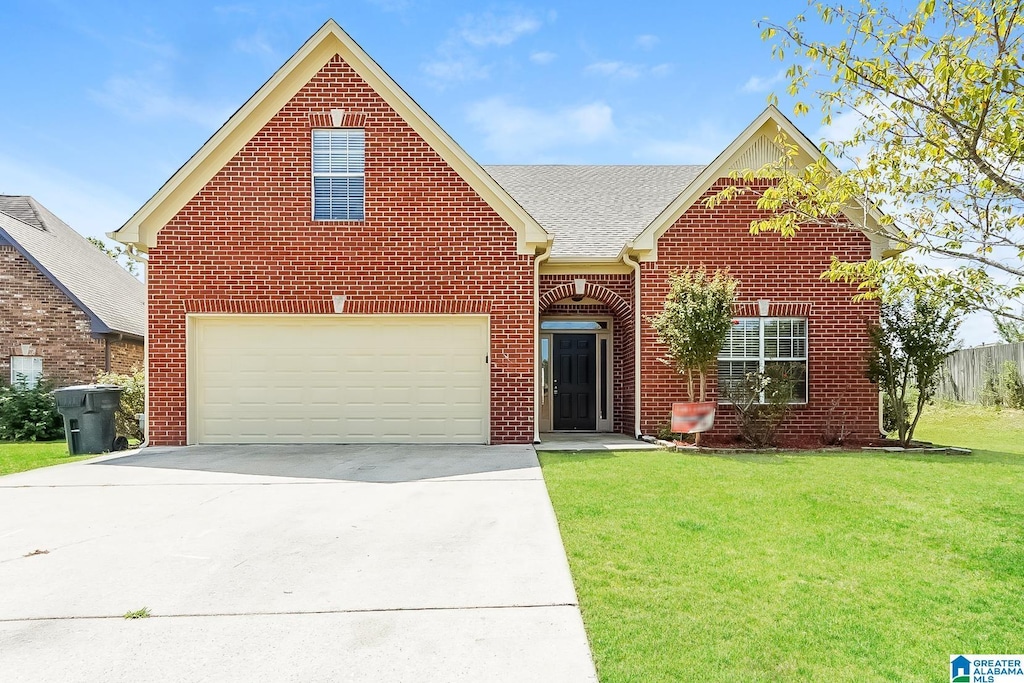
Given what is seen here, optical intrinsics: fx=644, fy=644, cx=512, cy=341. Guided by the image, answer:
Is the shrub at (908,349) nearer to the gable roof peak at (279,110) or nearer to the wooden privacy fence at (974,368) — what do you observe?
the gable roof peak at (279,110)

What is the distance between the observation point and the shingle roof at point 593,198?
43.0 ft

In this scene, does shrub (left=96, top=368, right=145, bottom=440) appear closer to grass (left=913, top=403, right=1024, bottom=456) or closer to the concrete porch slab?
the concrete porch slab

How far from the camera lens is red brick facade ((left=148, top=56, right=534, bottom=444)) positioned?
11344 mm

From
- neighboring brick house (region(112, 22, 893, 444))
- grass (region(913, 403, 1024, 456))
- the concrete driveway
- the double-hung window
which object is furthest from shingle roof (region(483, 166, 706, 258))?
the double-hung window

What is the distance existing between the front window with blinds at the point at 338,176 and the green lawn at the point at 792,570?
6.31 meters

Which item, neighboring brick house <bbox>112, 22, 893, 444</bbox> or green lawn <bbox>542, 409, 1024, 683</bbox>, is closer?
green lawn <bbox>542, 409, 1024, 683</bbox>

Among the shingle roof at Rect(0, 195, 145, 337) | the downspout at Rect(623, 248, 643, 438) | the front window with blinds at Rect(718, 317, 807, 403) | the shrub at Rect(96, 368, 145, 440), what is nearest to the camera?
the front window with blinds at Rect(718, 317, 807, 403)

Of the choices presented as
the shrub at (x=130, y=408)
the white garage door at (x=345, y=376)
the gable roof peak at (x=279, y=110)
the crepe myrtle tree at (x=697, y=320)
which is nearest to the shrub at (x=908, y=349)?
the crepe myrtle tree at (x=697, y=320)

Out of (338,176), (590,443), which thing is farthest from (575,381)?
(338,176)

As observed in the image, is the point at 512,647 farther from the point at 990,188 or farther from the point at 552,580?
the point at 990,188

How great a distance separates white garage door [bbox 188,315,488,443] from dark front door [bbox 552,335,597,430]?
→ 2.94 meters

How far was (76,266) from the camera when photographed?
19.3m

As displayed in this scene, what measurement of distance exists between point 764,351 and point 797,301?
1.14m

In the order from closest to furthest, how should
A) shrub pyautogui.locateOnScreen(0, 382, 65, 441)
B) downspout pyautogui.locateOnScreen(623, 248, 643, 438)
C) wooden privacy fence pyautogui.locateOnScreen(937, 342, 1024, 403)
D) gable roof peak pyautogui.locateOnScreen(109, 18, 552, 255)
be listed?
gable roof peak pyautogui.locateOnScreen(109, 18, 552, 255)
downspout pyautogui.locateOnScreen(623, 248, 643, 438)
shrub pyautogui.locateOnScreen(0, 382, 65, 441)
wooden privacy fence pyautogui.locateOnScreen(937, 342, 1024, 403)
